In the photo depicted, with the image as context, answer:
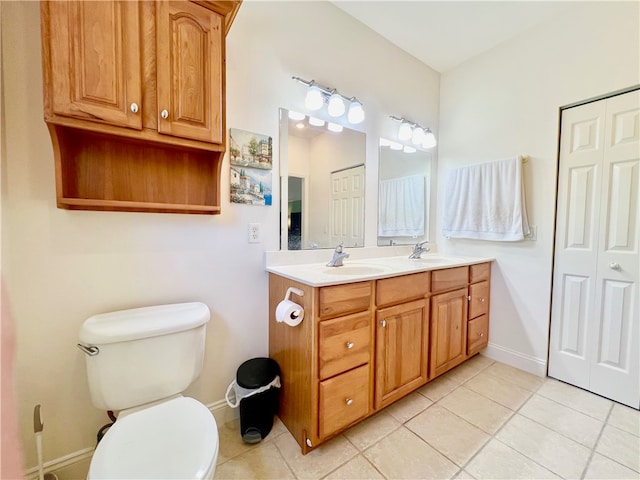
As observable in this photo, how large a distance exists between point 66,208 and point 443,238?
2.69m

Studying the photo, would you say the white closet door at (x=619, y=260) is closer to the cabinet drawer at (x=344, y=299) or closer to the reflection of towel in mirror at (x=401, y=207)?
the reflection of towel in mirror at (x=401, y=207)

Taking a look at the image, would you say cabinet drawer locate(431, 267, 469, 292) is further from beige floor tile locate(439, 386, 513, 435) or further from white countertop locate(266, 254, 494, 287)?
beige floor tile locate(439, 386, 513, 435)

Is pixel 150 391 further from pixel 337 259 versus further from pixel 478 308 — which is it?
pixel 478 308

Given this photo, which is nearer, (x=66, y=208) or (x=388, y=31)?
(x=66, y=208)

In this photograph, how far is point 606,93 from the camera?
1681 mm

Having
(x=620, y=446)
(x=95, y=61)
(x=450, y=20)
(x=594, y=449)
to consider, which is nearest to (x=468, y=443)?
(x=594, y=449)

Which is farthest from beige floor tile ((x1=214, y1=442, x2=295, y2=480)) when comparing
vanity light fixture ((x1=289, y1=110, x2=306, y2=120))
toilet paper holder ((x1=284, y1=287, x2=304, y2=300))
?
vanity light fixture ((x1=289, y1=110, x2=306, y2=120))

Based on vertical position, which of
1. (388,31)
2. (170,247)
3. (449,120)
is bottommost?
(170,247)

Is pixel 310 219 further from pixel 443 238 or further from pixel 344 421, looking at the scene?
pixel 443 238

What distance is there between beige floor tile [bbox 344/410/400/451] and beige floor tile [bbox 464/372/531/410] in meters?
0.73

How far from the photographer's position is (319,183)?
5.95 ft

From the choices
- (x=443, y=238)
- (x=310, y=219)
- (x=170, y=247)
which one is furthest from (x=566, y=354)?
(x=170, y=247)

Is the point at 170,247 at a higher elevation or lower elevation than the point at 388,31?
lower

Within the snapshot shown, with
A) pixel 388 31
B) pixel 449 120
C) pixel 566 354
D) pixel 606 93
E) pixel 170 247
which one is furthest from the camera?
pixel 449 120
